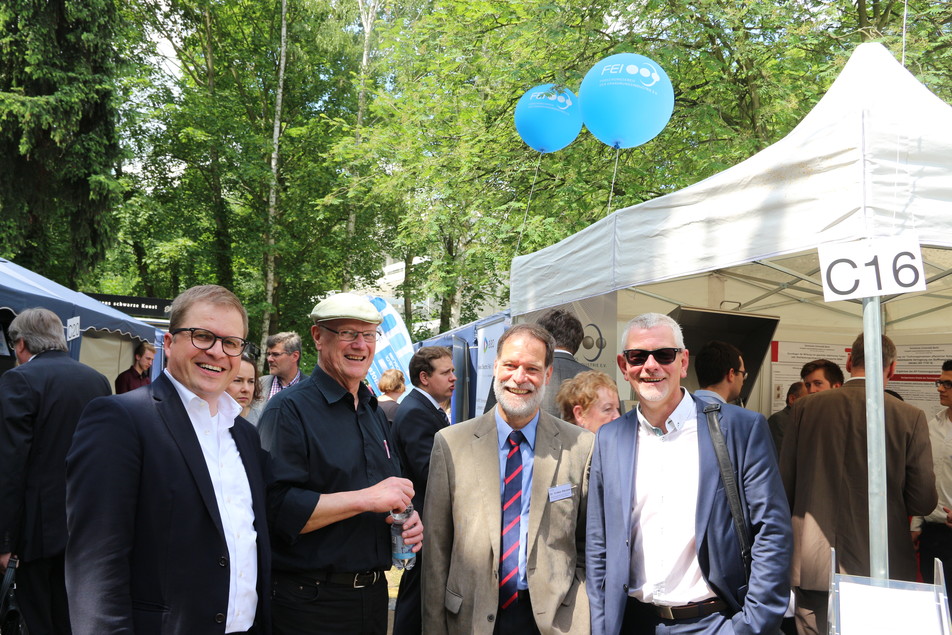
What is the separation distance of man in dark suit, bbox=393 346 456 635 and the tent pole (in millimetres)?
1593

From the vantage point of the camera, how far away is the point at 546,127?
7617 millimetres

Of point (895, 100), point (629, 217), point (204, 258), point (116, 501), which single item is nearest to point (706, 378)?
point (629, 217)

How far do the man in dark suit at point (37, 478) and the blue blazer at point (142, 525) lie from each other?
2.02 m

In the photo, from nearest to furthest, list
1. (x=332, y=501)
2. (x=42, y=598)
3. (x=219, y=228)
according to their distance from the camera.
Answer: (x=332, y=501)
(x=42, y=598)
(x=219, y=228)

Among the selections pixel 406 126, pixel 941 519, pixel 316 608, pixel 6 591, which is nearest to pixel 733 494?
pixel 316 608

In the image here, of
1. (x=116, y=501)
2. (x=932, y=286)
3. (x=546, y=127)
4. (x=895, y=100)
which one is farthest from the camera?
(x=546, y=127)

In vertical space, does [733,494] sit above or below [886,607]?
above

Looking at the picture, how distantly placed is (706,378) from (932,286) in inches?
106

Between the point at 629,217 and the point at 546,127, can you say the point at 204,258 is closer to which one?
the point at 546,127

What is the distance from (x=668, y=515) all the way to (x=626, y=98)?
4151 millimetres

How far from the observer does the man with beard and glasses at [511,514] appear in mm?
2494

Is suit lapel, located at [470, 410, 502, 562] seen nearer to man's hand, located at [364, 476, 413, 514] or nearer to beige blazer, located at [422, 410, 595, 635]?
beige blazer, located at [422, 410, 595, 635]

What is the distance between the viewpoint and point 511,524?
2.58 m

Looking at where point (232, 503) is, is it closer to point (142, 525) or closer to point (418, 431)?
point (142, 525)
